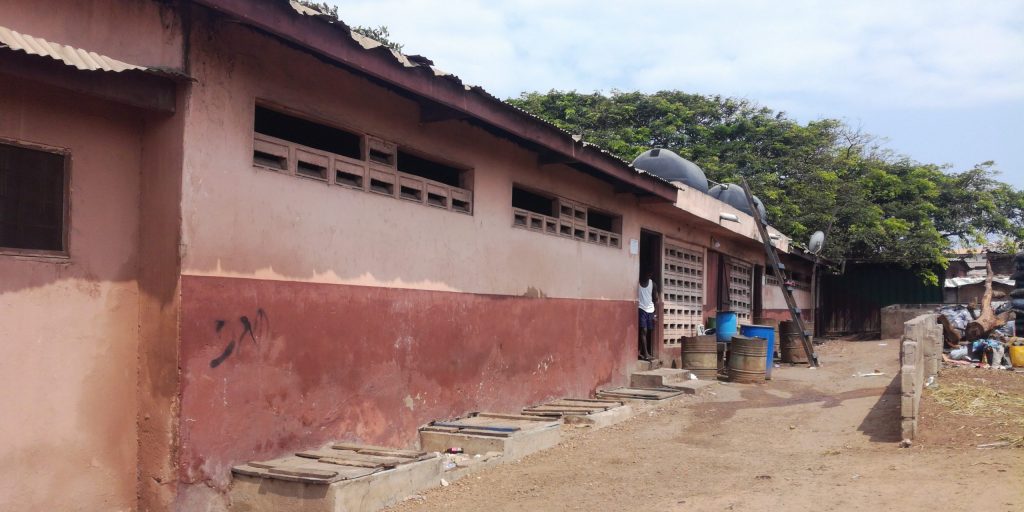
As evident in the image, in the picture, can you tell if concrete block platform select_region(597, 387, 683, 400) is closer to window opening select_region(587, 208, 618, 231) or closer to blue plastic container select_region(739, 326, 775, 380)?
window opening select_region(587, 208, 618, 231)

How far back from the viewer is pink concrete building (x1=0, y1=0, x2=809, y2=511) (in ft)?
15.8

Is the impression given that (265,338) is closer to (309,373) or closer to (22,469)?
(309,373)

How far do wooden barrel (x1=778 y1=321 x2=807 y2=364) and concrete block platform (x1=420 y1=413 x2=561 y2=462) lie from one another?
9754mm

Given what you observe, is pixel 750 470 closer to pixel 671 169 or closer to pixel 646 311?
pixel 646 311

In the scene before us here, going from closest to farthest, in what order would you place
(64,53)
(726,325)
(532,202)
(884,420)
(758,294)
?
(64,53), (884,420), (532,202), (726,325), (758,294)

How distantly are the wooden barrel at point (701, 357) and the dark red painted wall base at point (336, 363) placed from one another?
163 inches

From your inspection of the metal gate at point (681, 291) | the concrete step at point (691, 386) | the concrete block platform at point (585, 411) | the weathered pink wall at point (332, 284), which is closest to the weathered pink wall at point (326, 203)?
the weathered pink wall at point (332, 284)

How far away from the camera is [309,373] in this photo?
6207 mm

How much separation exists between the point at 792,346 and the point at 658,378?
542 centimetres

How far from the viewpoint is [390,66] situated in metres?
6.41

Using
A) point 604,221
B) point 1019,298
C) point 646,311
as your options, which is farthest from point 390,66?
point 1019,298

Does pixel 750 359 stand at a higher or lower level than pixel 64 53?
lower

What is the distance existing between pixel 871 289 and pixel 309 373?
25252 millimetres

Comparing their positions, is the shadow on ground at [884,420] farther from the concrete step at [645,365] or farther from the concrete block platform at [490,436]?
the concrete step at [645,365]
